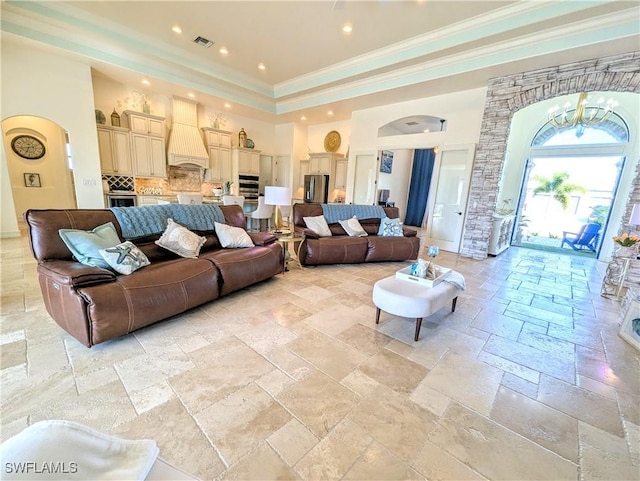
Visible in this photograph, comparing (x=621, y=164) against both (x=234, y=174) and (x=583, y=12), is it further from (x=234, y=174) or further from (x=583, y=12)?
(x=234, y=174)

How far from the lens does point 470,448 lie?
1.38 metres

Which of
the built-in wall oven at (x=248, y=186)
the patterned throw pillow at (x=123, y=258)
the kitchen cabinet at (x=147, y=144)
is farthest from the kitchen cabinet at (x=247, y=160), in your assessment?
the patterned throw pillow at (x=123, y=258)

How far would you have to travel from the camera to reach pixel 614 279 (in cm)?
365

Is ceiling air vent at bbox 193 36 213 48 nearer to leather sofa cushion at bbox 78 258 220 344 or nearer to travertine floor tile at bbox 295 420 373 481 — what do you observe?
leather sofa cushion at bbox 78 258 220 344

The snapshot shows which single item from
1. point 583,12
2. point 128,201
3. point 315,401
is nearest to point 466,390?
point 315,401

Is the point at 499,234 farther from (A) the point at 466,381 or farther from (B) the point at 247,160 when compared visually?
(B) the point at 247,160

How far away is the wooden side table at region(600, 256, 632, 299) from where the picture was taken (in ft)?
11.6

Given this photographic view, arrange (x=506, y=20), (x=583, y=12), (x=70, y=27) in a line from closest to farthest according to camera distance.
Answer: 1. (x=583, y=12)
2. (x=506, y=20)
3. (x=70, y=27)

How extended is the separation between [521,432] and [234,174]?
8.15m

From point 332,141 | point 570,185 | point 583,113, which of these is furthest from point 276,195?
point 570,185

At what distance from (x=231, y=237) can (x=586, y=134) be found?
784 cm

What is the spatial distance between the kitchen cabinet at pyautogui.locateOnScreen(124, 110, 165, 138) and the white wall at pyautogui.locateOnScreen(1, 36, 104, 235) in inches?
34.2

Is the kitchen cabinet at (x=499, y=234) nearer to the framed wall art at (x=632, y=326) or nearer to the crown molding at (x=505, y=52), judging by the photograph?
the crown molding at (x=505, y=52)

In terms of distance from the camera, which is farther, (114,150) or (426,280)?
(114,150)
